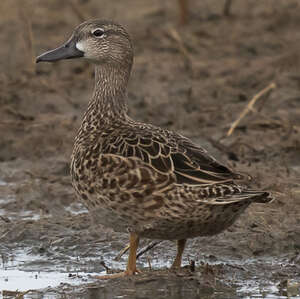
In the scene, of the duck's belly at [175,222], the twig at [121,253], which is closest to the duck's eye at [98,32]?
the duck's belly at [175,222]

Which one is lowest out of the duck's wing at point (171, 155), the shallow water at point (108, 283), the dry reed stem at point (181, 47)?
the shallow water at point (108, 283)

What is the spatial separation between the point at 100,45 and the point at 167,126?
3.26 metres

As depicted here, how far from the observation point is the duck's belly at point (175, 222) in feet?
19.9

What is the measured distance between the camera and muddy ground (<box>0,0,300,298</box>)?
6.65 meters

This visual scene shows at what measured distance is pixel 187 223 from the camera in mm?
6082

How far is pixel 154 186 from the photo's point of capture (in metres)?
6.04

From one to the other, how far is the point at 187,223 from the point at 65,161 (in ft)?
11.3

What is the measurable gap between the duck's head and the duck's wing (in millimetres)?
859

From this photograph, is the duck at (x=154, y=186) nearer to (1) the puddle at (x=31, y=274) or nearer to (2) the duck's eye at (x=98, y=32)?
(1) the puddle at (x=31, y=274)

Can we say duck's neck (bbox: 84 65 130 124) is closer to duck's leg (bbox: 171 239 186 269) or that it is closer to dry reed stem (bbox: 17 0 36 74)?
duck's leg (bbox: 171 239 186 269)

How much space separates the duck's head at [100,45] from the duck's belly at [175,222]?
Result: 134cm

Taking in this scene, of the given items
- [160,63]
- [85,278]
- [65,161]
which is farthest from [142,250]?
[160,63]

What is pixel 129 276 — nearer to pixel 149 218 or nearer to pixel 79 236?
pixel 149 218

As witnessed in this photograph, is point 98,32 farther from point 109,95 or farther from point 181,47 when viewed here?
point 181,47
